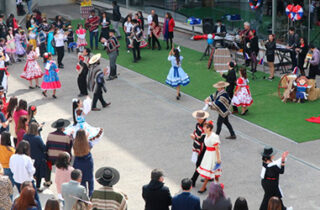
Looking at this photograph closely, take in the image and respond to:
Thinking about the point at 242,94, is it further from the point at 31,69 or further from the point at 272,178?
the point at 31,69

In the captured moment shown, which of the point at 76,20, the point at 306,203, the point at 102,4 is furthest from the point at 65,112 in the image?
the point at 102,4

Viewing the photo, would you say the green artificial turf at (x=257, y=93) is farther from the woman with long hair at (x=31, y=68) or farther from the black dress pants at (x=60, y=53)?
the woman with long hair at (x=31, y=68)

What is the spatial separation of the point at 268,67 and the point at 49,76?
27.4 ft

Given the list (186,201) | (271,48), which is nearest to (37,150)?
(186,201)

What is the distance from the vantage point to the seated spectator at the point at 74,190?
30.3 ft

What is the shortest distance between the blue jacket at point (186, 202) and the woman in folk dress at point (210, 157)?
269 centimetres

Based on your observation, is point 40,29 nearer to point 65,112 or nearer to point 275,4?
point 65,112

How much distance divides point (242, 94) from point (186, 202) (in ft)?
26.5

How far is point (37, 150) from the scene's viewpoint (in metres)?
11.7

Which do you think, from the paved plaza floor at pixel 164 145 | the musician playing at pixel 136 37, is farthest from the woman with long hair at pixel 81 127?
the musician playing at pixel 136 37

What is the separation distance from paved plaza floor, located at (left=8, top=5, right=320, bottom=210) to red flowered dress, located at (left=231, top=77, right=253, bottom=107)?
0.48 m

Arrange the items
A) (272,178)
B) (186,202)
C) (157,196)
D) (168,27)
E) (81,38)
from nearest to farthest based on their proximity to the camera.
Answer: (186,202) → (157,196) → (272,178) → (168,27) → (81,38)

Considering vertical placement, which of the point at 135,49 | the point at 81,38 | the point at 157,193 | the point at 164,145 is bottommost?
the point at 164,145

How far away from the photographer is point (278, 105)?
57.3 ft
